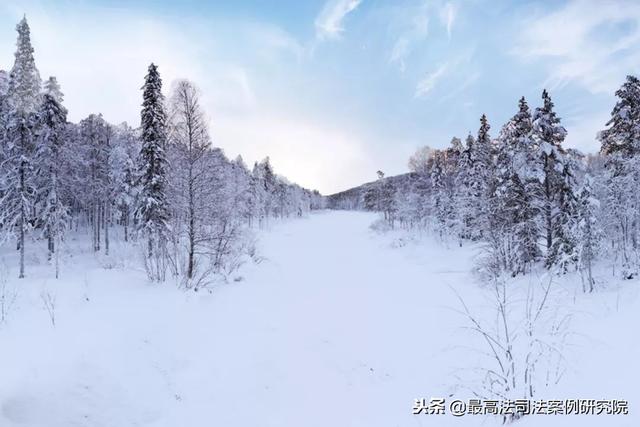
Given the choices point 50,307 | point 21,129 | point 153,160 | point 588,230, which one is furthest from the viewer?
point 153,160

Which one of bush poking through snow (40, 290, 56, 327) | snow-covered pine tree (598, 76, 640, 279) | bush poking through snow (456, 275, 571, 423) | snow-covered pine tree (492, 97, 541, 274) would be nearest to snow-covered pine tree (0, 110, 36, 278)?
bush poking through snow (40, 290, 56, 327)

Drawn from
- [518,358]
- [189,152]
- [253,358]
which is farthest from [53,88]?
[518,358]

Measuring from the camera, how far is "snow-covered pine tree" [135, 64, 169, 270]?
25.9 metres

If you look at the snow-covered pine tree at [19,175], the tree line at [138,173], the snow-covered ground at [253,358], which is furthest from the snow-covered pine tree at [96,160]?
the snow-covered ground at [253,358]

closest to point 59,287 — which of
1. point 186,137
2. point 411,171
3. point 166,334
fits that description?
point 186,137

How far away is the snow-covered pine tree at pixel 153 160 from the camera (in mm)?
25938

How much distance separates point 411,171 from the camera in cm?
6019

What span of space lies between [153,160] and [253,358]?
22.1m

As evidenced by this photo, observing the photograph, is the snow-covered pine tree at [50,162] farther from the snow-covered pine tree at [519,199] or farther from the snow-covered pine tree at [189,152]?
the snow-covered pine tree at [519,199]

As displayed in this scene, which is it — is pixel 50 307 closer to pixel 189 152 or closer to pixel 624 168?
pixel 189 152

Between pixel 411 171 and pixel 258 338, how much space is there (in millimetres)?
53791

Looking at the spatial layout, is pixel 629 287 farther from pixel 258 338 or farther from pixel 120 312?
pixel 120 312

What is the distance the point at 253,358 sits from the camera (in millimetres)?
9320

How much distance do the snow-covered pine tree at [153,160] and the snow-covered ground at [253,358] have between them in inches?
411
